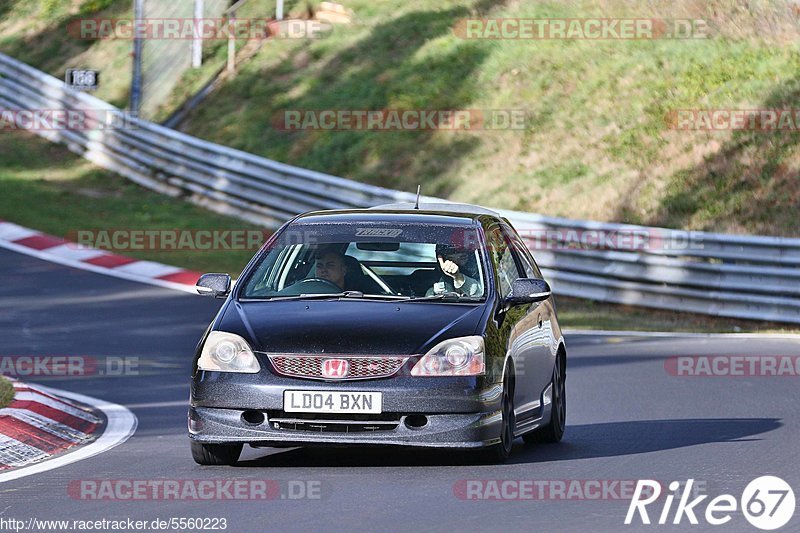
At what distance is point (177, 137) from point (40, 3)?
13534 millimetres

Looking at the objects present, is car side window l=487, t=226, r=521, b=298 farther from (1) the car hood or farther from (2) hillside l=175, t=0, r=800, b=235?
(2) hillside l=175, t=0, r=800, b=235

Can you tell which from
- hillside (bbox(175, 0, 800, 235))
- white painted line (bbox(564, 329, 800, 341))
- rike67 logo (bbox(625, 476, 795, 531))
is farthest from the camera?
hillside (bbox(175, 0, 800, 235))

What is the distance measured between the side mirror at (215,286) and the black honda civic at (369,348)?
0.01 meters

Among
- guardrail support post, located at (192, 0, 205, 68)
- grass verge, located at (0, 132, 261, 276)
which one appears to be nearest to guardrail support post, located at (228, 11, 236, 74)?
guardrail support post, located at (192, 0, 205, 68)

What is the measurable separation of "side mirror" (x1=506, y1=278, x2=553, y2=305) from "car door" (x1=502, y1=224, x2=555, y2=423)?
15 centimetres

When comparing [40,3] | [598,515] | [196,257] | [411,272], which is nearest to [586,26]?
[196,257]

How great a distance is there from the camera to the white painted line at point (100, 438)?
30.4 ft

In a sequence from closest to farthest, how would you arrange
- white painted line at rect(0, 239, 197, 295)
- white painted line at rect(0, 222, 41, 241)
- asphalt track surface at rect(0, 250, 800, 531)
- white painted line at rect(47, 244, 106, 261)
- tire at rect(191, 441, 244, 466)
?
asphalt track surface at rect(0, 250, 800, 531) → tire at rect(191, 441, 244, 466) → white painted line at rect(0, 239, 197, 295) → white painted line at rect(47, 244, 106, 261) → white painted line at rect(0, 222, 41, 241)

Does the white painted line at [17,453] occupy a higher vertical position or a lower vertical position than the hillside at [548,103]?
lower

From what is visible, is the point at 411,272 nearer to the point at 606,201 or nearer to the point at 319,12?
the point at 606,201

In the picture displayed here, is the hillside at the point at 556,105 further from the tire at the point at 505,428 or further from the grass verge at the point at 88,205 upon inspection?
the tire at the point at 505,428

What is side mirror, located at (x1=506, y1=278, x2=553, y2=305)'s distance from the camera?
980 centimetres

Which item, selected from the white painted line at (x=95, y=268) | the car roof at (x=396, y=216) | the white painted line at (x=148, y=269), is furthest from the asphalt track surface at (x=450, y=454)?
the white painted line at (x=148, y=269)

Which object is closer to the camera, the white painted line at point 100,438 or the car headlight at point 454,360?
the car headlight at point 454,360
